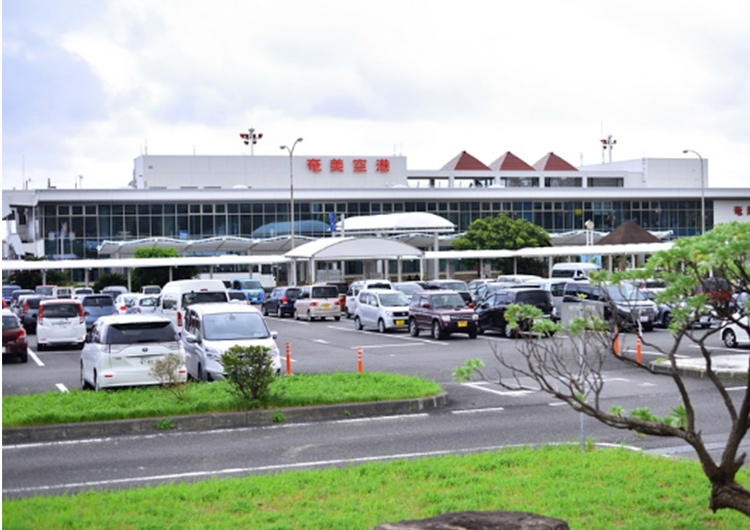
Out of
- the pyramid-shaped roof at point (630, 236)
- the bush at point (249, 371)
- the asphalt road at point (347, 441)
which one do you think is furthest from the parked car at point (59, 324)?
the pyramid-shaped roof at point (630, 236)

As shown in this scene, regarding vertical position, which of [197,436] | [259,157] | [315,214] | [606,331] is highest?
[259,157]

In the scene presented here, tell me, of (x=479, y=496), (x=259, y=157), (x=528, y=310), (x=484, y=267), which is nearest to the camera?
(x=528, y=310)

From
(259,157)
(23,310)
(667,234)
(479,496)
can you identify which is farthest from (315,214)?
(479,496)

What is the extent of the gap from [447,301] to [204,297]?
8433 millimetres

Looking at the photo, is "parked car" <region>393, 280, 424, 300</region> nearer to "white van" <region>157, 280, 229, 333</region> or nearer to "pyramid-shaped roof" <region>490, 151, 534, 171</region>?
"white van" <region>157, 280, 229, 333</region>

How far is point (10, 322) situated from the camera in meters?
28.0

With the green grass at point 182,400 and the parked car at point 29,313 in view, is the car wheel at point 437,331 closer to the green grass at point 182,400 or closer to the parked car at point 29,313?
the green grass at point 182,400

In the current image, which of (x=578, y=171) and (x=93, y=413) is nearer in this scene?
(x=93, y=413)

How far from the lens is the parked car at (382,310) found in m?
37.7

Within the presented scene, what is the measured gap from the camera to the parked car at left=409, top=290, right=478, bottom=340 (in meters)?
33.6

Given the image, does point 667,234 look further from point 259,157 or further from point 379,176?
point 259,157

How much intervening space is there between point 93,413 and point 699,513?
10086 millimetres

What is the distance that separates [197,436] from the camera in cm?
1529

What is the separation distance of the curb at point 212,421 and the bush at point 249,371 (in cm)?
55
